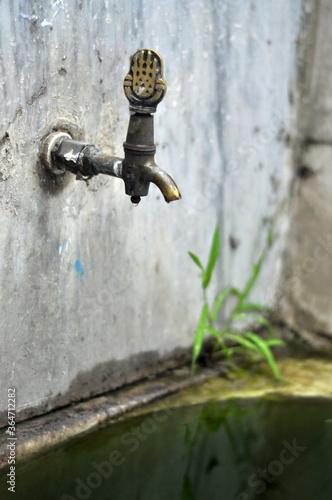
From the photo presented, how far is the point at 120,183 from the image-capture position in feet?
6.12

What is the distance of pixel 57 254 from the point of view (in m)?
1.73

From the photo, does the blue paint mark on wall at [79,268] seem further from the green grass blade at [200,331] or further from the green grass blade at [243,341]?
the green grass blade at [243,341]

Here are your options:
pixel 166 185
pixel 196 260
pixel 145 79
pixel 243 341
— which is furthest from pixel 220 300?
pixel 145 79

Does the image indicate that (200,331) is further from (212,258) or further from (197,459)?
(197,459)

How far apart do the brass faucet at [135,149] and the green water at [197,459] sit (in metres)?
0.75

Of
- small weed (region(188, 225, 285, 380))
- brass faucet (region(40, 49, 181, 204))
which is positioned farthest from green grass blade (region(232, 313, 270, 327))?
brass faucet (region(40, 49, 181, 204))

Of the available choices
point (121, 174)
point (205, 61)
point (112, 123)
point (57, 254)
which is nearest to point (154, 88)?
point (121, 174)

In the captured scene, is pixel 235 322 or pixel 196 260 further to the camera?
pixel 235 322

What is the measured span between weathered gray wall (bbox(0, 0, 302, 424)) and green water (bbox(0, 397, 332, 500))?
215 millimetres

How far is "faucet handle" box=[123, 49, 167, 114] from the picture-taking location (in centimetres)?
141

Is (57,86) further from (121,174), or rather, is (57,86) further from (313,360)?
(313,360)

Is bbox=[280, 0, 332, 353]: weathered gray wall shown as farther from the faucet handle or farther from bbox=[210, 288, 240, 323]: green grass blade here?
the faucet handle

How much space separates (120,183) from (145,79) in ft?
1.63

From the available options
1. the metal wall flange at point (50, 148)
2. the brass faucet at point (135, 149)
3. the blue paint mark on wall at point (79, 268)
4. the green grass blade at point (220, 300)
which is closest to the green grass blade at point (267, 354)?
the green grass blade at point (220, 300)
